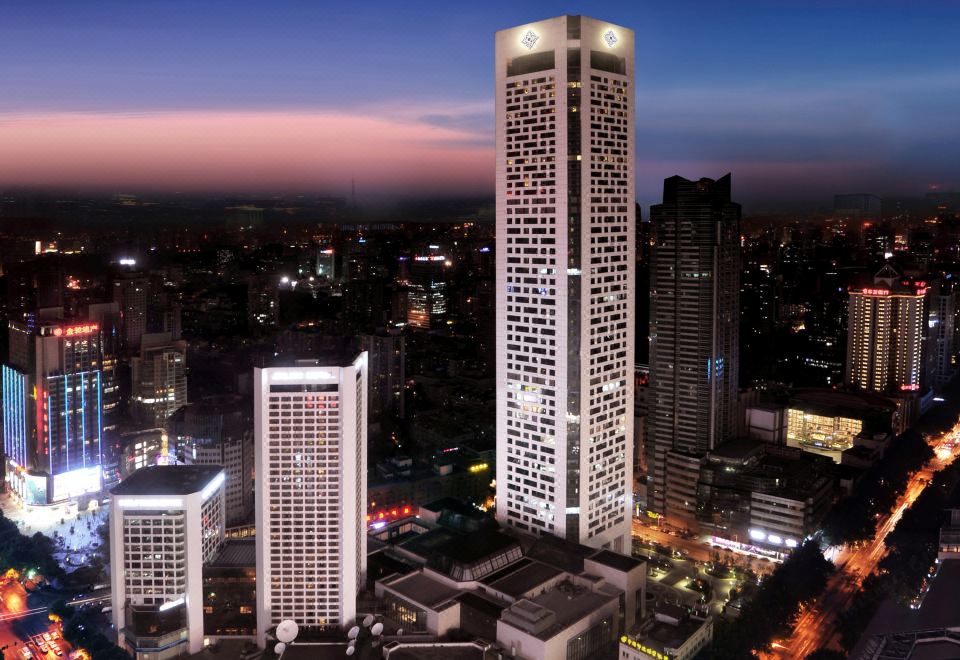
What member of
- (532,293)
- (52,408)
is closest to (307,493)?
(532,293)

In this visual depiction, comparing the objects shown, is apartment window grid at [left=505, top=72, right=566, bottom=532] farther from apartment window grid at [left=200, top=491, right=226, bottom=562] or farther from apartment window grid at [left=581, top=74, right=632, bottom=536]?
apartment window grid at [left=200, top=491, right=226, bottom=562]

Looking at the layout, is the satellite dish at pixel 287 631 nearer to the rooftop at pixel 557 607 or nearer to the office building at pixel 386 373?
the rooftop at pixel 557 607

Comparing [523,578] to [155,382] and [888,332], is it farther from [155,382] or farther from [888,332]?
[888,332]

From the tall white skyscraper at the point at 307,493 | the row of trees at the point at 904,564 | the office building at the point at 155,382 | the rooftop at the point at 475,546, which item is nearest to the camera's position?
the tall white skyscraper at the point at 307,493

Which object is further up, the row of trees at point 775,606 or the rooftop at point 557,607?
the rooftop at point 557,607

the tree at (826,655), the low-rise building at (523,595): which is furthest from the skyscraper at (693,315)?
the tree at (826,655)

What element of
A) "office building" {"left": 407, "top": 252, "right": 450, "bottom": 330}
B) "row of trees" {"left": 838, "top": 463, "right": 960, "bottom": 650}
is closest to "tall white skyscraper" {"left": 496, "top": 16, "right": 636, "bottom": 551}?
"row of trees" {"left": 838, "top": 463, "right": 960, "bottom": 650}
